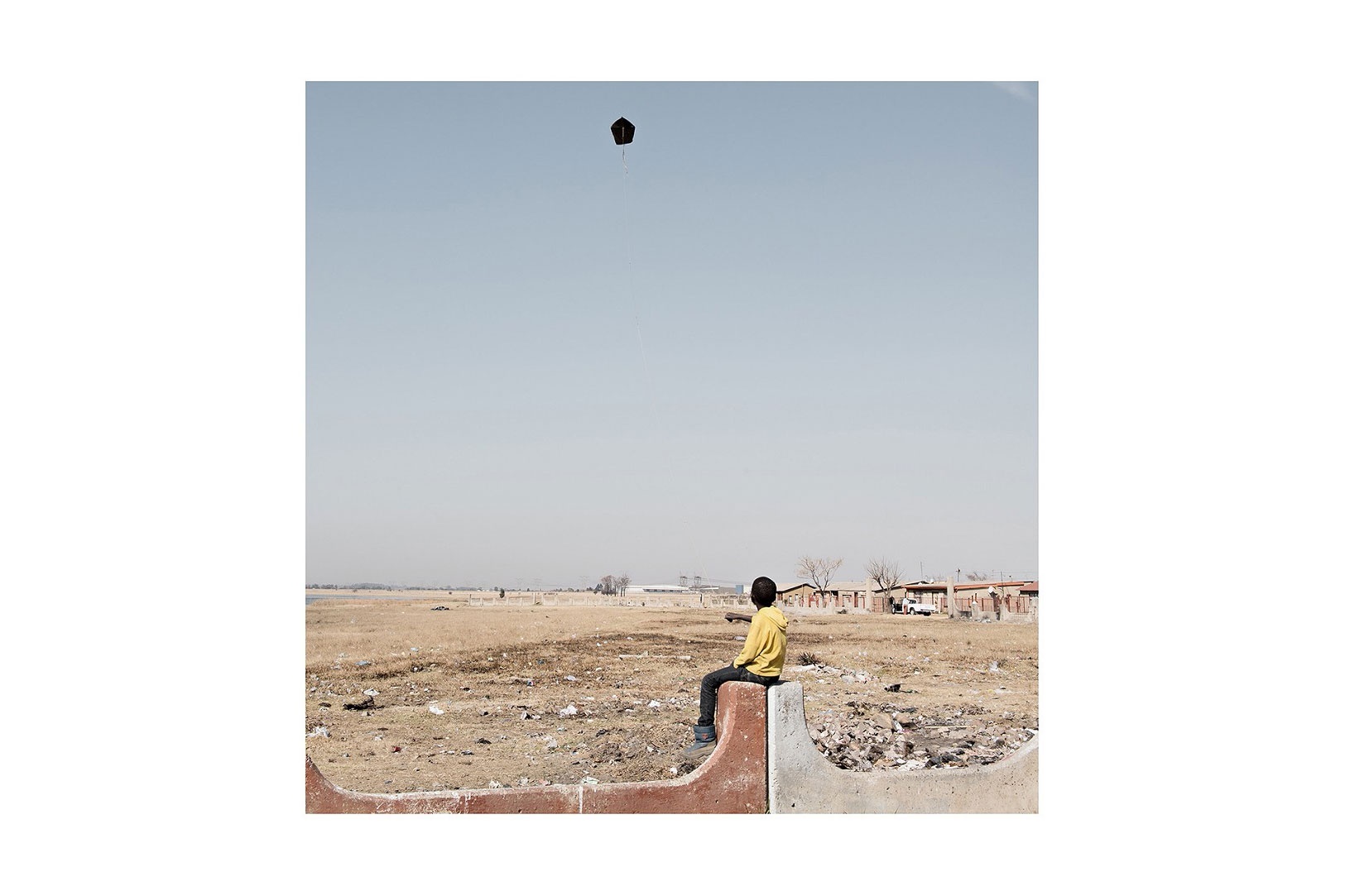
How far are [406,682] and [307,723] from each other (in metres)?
3.77

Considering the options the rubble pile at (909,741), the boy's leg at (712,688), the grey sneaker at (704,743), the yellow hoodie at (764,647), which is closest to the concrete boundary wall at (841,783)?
the yellow hoodie at (764,647)

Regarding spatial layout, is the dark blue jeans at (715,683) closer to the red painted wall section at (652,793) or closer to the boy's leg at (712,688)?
the boy's leg at (712,688)

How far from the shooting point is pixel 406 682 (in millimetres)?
15930

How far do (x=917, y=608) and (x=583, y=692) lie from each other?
2519 centimetres

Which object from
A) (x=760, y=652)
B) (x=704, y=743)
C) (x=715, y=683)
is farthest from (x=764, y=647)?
(x=704, y=743)

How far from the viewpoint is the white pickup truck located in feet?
119

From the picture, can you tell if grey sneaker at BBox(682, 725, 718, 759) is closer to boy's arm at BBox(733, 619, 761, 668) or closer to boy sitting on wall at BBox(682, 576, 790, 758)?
boy sitting on wall at BBox(682, 576, 790, 758)

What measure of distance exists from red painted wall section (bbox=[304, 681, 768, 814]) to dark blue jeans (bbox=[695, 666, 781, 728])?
0.87ft

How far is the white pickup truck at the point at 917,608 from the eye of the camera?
36156 mm

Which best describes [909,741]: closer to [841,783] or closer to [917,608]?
[841,783]

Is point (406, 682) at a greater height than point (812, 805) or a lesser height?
lesser

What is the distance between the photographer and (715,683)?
6.58 metres
